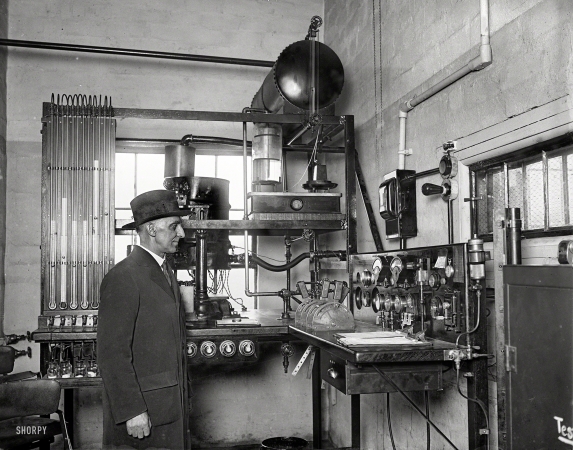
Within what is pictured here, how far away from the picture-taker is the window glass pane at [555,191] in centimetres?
263

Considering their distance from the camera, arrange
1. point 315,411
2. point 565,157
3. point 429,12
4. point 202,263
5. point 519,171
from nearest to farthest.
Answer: point 565,157 < point 519,171 < point 429,12 < point 202,263 < point 315,411

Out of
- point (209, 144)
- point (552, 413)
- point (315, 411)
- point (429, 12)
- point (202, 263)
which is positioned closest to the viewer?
point (552, 413)

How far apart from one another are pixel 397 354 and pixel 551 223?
2.92 ft

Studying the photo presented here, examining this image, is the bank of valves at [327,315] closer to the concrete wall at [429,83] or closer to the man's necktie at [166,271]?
the concrete wall at [429,83]

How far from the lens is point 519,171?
294cm

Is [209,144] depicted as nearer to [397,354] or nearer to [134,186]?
[134,186]

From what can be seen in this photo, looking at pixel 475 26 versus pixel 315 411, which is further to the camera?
pixel 315 411

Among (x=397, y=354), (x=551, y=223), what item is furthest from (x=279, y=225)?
(x=551, y=223)

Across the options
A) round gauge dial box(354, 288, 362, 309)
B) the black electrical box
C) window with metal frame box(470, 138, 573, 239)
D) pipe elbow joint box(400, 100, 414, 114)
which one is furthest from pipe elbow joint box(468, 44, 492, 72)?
round gauge dial box(354, 288, 362, 309)

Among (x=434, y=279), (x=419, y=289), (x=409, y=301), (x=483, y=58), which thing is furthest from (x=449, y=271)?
(x=483, y=58)

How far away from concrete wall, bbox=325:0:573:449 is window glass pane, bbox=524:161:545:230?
8.1 inches

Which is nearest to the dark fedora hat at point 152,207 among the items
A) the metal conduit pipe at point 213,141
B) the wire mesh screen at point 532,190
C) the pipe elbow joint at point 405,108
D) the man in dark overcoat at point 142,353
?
the man in dark overcoat at point 142,353

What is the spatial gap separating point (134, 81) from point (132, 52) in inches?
14.5

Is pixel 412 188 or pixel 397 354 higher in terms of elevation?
pixel 412 188
